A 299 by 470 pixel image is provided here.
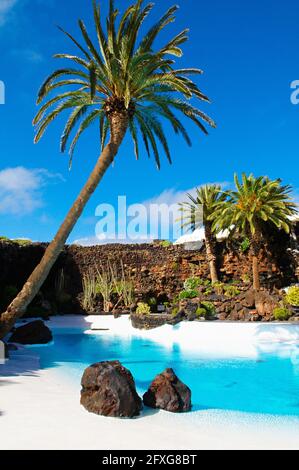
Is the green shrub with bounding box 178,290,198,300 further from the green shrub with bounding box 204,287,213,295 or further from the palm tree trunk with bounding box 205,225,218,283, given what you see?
the palm tree trunk with bounding box 205,225,218,283

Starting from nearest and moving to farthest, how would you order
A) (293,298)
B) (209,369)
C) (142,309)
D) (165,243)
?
(209,369), (293,298), (142,309), (165,243)

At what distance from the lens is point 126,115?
438 inches

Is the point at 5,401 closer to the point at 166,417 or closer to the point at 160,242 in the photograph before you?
the point at 166,417

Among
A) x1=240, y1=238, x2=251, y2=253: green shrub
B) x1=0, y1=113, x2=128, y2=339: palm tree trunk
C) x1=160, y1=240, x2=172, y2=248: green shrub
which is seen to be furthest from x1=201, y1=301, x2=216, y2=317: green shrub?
x1=0, y1=113, x2=128, y2=339: palm tree trunk

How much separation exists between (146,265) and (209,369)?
15.9 meters

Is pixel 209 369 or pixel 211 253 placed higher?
pixel 211 253

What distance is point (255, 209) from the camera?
21.3 meters

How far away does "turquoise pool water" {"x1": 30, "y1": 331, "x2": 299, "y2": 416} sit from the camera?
751cm

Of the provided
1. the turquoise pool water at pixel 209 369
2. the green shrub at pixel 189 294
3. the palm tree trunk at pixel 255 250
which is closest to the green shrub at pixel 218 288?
the green shrub at pixel 189 294

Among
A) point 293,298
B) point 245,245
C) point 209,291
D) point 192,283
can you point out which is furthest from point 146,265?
point 293,298

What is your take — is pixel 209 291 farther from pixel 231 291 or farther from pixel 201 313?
pixel 201 313

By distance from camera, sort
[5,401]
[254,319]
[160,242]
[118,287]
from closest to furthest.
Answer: [5,401] < [254,319] < [118,287] < [160,242]

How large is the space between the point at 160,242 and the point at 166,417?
70.9 ft
